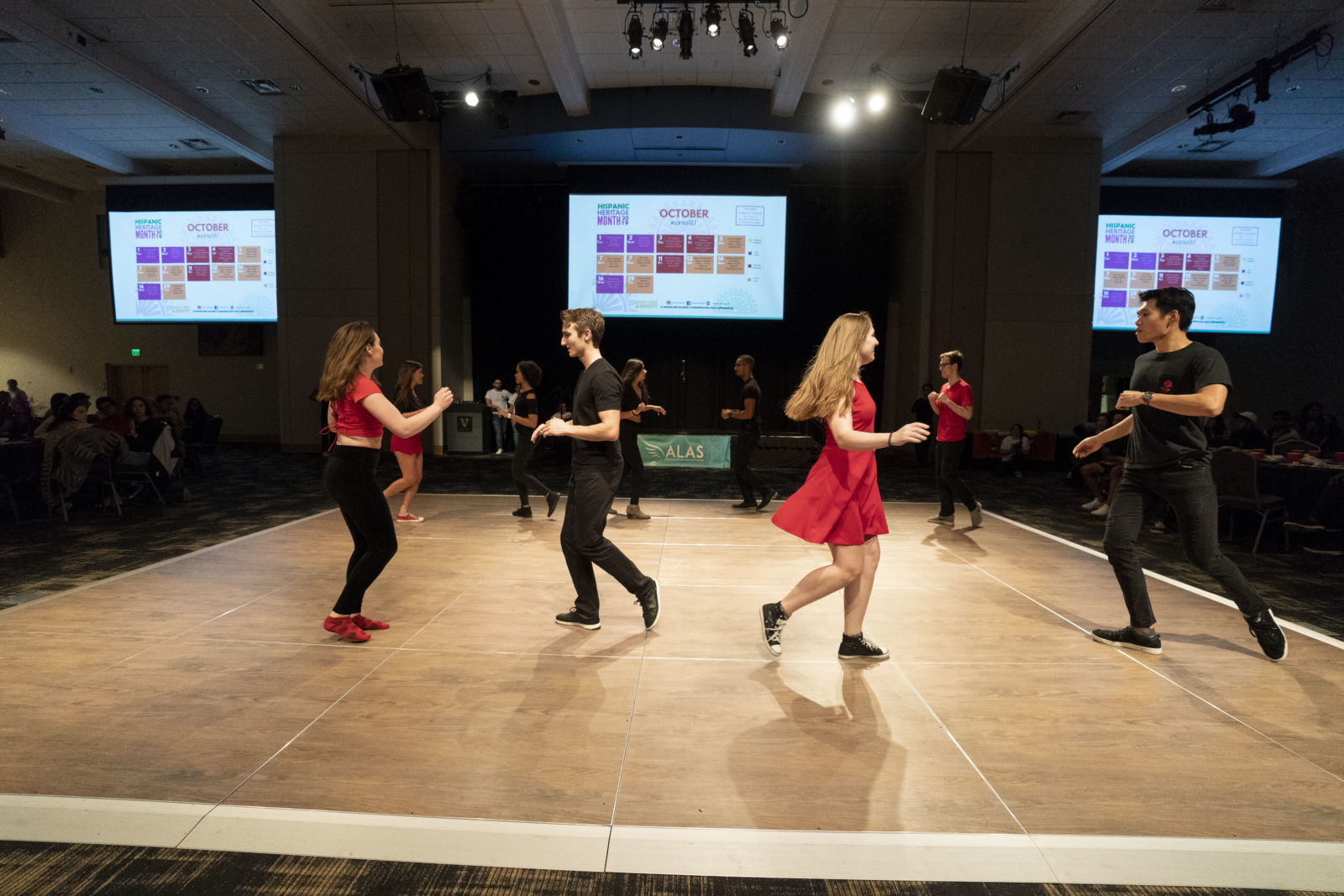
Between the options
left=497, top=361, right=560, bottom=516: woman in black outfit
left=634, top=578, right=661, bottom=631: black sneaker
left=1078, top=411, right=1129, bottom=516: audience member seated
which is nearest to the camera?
left=634, top=578, right=661, bottom=631: black sneaker

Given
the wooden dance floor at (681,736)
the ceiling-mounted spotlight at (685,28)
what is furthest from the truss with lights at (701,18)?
the wooden dance floor at (681,736)

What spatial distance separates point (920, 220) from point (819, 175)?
9.29 ft

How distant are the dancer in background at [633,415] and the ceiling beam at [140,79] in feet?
27.2

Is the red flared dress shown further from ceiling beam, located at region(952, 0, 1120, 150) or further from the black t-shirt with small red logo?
ceiling beam, located at region(952, 0, 1120, 150)

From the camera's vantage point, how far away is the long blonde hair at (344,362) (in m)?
3.24

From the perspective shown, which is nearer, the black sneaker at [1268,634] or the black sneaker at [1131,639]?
the black sneaker at [1268,634]

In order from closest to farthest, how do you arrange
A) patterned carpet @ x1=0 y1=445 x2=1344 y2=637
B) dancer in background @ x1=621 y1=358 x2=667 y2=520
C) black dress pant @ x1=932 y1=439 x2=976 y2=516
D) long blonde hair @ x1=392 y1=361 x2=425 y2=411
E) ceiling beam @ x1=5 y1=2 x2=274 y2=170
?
1. patterned carpet @ x1=0 y1=445 x2=1344 y2=637
2. dancer in background @ x1=621 y1=358 x2=667 y2=520
3. long blonde hair @ x1=392 y1=361 x2=425 y2=411
4. black dress pant @ x1=932 y1=439 x2=976 y2=516
5. ceiling beam @ x1=5 y1=2 x2=274 y2=170

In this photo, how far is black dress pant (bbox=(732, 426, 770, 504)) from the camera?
7.38 meters

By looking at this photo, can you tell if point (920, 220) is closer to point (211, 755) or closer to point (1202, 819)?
point (1202, 819)

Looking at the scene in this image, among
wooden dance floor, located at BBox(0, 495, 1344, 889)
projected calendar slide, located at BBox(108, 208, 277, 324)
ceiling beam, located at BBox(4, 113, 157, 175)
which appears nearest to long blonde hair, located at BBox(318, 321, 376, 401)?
wooden dance floor, located at BBox(0, 495, 1344, 889)

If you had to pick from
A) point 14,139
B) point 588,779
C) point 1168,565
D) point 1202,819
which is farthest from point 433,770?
point 14,139

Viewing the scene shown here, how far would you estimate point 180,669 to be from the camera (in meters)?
3.09

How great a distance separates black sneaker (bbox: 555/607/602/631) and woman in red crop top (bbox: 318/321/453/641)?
93 cm

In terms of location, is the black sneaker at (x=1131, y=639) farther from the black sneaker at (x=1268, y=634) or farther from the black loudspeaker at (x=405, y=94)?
the black loudspeaker at (x=405, y=94)
